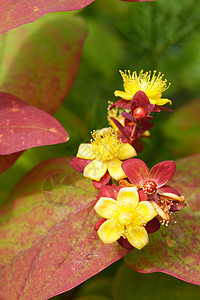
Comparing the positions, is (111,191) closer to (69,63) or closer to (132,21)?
(69,63)

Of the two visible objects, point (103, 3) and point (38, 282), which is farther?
point (103, 3)

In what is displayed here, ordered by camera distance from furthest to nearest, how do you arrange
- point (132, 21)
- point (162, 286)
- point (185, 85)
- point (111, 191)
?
point (185, 85)
point (132, 21)
point (162, 286)
point (111, 191)

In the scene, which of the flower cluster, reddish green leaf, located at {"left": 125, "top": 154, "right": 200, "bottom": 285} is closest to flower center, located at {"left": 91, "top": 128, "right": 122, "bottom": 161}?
the flower cluster

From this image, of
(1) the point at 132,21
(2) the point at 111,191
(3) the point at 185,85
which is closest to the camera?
(2) the point at 111,191

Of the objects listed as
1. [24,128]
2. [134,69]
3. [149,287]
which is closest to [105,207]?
[24,128]

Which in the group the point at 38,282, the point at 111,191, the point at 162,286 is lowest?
the point at 162,286

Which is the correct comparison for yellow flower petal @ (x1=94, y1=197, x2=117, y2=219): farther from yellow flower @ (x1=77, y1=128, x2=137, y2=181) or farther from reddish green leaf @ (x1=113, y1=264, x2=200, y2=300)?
reddish green leaf @ (x1=113, y1=264, x2=200, y2=300)

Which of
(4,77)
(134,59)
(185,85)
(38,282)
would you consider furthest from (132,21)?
(38,282)
